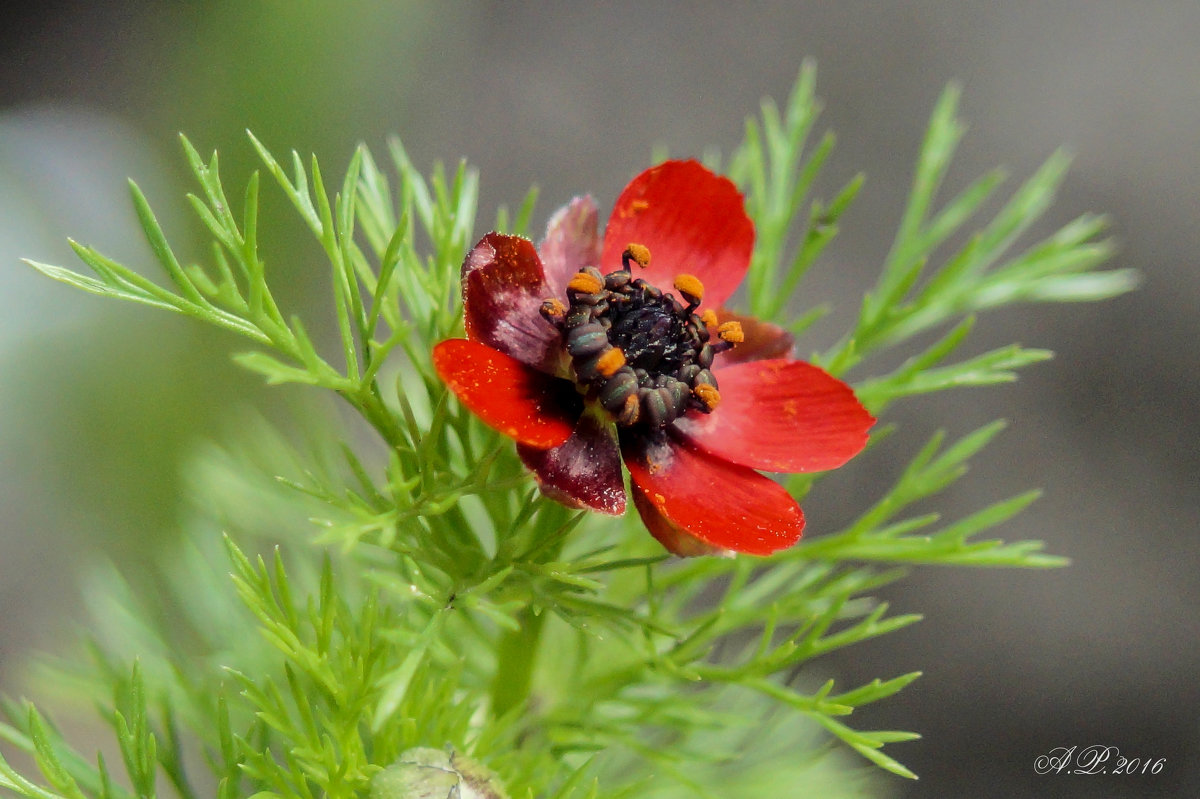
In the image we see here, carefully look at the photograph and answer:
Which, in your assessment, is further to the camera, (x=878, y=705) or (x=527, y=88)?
(x=527, y=88)

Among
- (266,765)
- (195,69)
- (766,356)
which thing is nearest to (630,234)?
(766,356)

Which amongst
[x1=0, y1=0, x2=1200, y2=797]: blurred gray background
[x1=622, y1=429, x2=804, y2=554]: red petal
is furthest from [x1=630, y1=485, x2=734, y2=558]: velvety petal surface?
[x1=0, y1=0, x2=1200, y2=797]: blurred gray background

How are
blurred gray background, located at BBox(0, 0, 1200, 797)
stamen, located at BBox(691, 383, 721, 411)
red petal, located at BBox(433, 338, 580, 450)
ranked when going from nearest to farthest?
red petal, located at BBox(433, 338, 580, 450) < stamen, located at BBox(691, 383, 721, 411) < blurred gray background, located at BBox(0, 0, 1200, 797)

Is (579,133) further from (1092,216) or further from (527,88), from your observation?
(1092,216)

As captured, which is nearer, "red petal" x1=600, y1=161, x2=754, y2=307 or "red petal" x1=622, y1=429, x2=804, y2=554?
"red petal" x1=622, y1=429, x2=804, y2=554

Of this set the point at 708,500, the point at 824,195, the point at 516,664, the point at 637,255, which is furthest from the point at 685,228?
the point at 824,195

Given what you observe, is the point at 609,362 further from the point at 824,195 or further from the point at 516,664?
the point at 824,195

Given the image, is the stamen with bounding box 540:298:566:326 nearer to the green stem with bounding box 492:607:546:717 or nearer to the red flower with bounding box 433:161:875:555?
the red flower with bounding box 433:161:875:555
